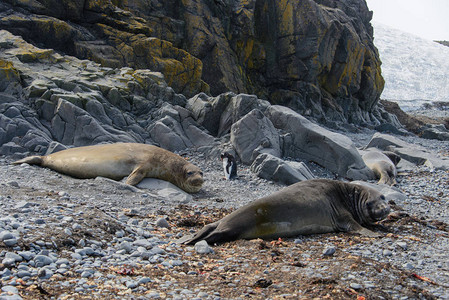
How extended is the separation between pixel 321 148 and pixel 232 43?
692 inches

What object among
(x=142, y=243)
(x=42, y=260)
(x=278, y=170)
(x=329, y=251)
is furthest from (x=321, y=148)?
(x=42, y=260)

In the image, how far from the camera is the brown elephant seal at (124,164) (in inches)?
364

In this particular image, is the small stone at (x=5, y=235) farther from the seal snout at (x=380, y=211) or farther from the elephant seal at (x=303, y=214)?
the seal snout at (x=380, y=211)

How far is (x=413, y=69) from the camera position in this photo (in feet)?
259

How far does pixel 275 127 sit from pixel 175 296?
41.4 ft

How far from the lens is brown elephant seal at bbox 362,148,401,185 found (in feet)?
45.6

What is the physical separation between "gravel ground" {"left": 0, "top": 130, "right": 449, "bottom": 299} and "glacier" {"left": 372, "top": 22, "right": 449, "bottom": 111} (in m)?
66.0

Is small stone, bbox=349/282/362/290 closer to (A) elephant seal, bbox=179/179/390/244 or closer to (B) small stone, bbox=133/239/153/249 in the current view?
(A) elephant seal, bbox=179/179/390/244

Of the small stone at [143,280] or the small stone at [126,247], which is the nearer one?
the small stone at [143,280]

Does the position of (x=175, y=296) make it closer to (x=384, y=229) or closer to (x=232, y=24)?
(x=384, y=229)

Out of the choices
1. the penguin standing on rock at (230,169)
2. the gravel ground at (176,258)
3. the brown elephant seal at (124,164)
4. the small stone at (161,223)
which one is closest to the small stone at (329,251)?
the gravel ground at (176,258)

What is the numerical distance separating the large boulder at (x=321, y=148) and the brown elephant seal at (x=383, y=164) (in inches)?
17.7

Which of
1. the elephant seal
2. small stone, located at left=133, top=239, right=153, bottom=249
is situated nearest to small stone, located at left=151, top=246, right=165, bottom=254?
small stone, located at left=133, top=239, right=153, bottom=249

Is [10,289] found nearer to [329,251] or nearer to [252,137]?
[329,251]
